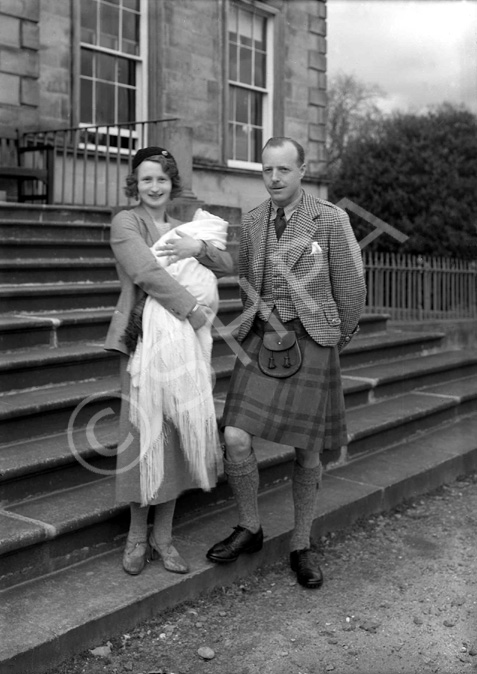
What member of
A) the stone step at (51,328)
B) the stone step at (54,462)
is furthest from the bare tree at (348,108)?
the stone step at (54,462)

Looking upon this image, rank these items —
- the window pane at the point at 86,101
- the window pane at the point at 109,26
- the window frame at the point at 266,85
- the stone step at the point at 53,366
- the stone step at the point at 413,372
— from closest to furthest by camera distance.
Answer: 1. the stone step at the point at 53,366
2. the stone step at the point at 413,372
3. the window pane at the point at 86,101
4. the window pane at the point at 109,26
5. the window frame at the point at 266,85

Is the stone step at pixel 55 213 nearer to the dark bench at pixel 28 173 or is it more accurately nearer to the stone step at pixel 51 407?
the dark bench at pixel 28 173

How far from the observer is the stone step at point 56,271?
230 inches

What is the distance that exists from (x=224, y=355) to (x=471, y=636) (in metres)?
3.00

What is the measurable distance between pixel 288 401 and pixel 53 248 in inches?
144

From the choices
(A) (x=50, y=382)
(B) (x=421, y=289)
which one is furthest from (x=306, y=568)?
(B) (x=421, y=289)

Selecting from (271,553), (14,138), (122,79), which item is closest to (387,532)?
(271,553)

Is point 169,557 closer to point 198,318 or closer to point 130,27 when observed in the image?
point 198,318

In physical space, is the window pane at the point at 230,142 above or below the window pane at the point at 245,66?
below

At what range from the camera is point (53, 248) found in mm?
6508

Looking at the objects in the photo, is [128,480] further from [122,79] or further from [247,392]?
[122,79]

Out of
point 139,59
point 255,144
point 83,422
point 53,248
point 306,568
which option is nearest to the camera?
point 306,568

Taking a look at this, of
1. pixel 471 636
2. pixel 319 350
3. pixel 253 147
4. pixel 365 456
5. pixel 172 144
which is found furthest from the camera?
pixel 253 147

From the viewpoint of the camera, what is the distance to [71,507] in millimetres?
3520
